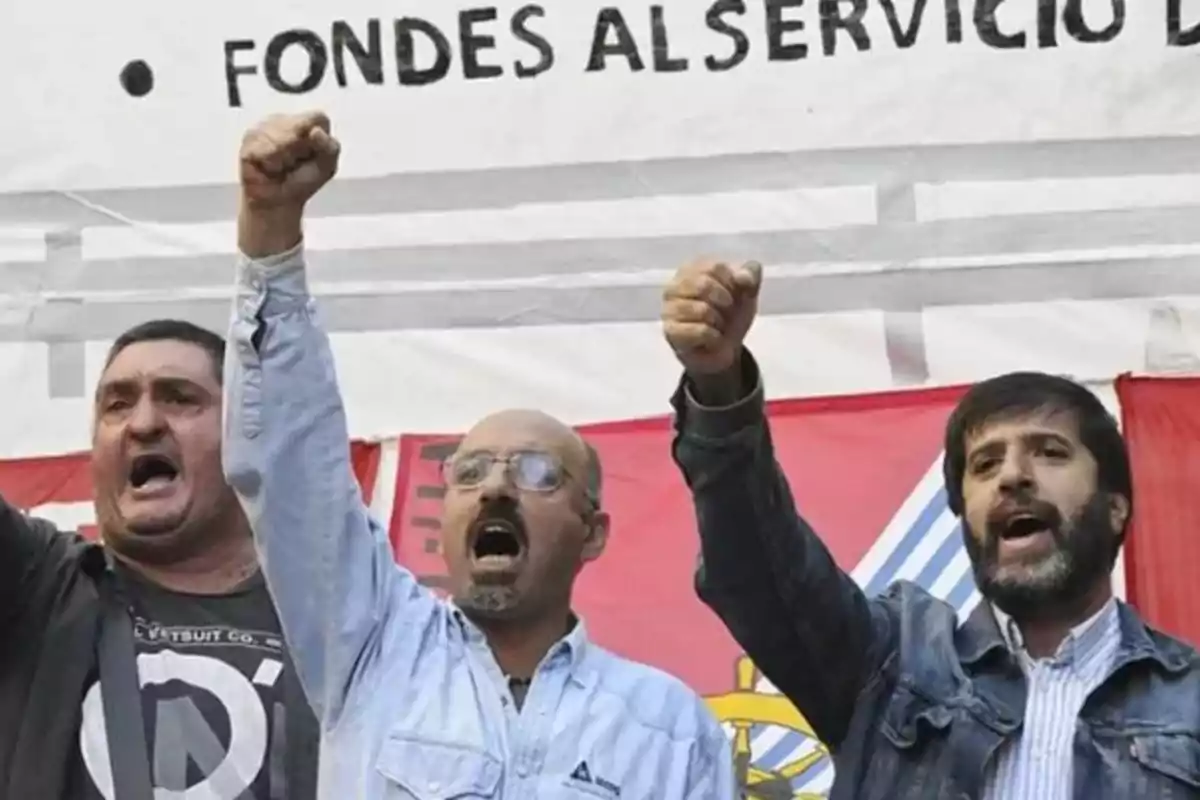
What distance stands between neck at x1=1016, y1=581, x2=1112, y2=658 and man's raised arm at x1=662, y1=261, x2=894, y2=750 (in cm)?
12

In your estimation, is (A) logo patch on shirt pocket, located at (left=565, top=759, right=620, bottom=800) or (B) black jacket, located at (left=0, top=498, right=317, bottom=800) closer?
(A) logo patch on shirt pocket, located at (left=565, top=759, right=620, bottom=800)

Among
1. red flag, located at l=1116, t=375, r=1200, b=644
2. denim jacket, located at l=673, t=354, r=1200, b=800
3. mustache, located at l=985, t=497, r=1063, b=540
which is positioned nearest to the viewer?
denim jacket, located at l=673, t=354, r=1200, b=800

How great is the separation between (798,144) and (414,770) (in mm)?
1088

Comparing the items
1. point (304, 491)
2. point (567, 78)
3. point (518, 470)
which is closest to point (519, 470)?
point (518, 470)

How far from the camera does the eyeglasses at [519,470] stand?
5.40 feet

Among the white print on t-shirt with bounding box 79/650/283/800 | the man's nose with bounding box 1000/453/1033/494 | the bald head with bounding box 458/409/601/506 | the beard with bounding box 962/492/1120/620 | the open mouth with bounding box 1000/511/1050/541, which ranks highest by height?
the bald head with bounding box 458/409/601/506

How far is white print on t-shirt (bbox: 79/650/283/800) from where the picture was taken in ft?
5.29

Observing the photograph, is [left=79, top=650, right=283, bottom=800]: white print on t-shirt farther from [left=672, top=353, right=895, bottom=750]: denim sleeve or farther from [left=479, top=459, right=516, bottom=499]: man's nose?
[left=672, top=353, right=895, bottom=750]: denim sleeve

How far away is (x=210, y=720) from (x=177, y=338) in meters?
0.39

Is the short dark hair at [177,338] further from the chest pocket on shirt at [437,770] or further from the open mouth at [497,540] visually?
the chest pocket on shirt at [437,770]

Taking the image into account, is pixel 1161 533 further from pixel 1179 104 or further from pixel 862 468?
pixel 1179 104

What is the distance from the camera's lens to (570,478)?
5.49 ft

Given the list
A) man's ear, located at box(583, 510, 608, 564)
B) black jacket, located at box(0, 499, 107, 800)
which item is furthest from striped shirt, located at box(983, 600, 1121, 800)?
black jacket, located at box(0, 499, 107, 800)

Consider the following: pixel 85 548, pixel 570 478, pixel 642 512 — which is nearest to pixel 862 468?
pixel 642 512
